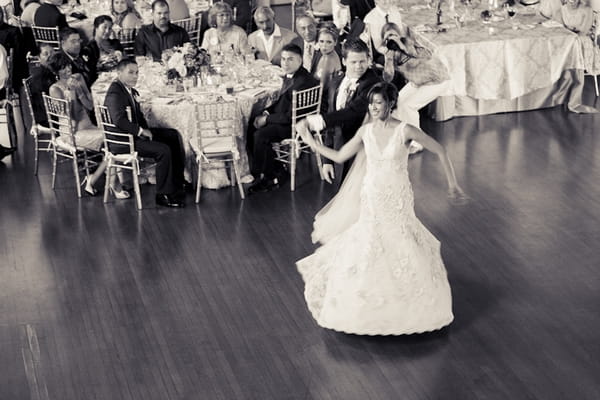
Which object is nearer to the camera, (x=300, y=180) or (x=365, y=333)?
(x=365, y=333)

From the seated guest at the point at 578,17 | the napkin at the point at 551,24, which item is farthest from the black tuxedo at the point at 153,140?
the seated guest at the point at 578,17

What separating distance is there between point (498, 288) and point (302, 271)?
126 centimetres

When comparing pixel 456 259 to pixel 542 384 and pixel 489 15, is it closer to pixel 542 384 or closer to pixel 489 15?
pixel 542 384

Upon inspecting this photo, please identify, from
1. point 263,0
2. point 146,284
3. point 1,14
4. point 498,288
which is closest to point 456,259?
point 498,288

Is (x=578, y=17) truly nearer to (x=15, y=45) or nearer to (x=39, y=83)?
(x=39, y=83)

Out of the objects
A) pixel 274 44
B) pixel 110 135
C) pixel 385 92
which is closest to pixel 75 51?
pixel 110 135

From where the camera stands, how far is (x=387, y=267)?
18.2 feet

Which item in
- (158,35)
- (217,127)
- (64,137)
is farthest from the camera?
(158,35)

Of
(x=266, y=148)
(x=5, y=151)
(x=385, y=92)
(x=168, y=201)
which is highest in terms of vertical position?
(x=385, y=92)

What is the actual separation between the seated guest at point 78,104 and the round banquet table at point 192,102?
0.14 meters

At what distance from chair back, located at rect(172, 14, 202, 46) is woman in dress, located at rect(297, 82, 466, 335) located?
17.2 ft

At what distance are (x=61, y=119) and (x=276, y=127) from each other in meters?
1.75

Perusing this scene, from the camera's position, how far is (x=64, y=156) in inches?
338

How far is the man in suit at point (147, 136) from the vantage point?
754cm
